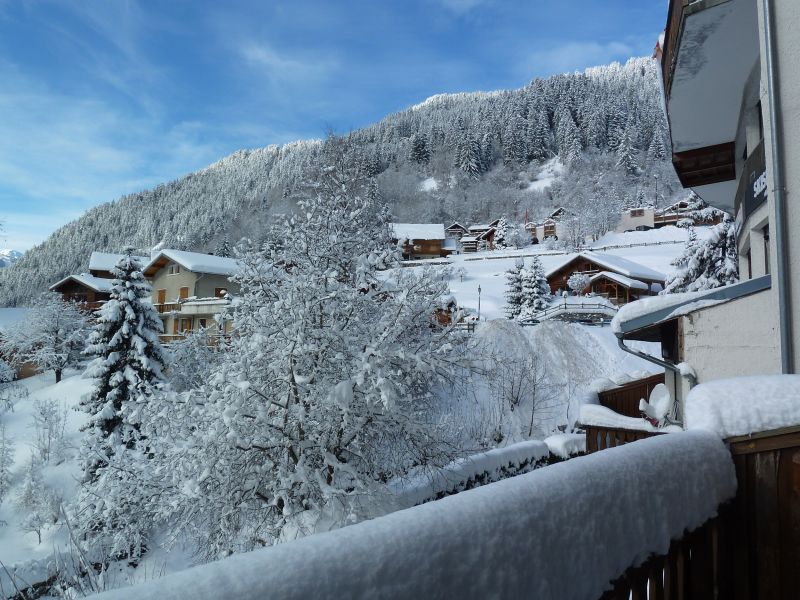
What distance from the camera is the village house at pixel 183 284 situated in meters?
36.5

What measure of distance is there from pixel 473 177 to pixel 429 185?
1229 centimetres

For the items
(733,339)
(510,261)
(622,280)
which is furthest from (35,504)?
(510,261)

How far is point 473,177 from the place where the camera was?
13288cm

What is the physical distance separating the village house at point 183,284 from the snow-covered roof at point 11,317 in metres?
10.6

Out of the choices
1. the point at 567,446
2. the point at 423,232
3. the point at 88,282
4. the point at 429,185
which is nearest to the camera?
the point at 567,446

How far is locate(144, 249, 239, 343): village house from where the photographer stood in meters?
36.5

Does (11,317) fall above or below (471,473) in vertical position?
above

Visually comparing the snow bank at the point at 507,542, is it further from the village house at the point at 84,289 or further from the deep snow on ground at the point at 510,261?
the village house at the point at 84,289

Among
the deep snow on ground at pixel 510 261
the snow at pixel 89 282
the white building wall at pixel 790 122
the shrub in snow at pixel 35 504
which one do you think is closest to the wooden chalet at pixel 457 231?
the deep snow on ground at pixel 510 261

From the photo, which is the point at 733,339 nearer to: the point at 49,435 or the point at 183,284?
the point at 49,435

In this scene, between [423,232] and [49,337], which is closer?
[49,337]

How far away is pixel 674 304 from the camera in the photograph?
7676 mm

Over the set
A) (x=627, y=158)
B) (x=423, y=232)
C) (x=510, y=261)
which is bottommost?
(x=510, y=261)

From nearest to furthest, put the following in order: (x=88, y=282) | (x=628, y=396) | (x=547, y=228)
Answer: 1. (x=628, y=396)
2. (x=88, y=282)
3. (x=547, y=228)
